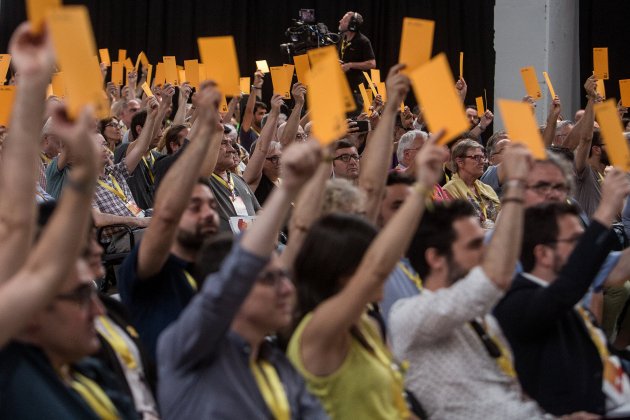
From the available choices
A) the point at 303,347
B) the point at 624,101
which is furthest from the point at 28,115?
the point at 624,101

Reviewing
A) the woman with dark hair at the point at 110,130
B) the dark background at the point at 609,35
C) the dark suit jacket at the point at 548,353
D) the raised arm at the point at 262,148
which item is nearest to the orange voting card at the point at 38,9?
the dark suit jacket at the point at 548,353

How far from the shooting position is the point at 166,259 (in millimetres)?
2627

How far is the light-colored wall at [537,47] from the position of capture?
940 centimetres

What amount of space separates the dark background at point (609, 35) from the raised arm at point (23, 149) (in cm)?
896

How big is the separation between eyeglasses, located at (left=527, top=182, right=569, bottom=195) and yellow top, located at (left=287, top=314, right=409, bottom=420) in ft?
4.78

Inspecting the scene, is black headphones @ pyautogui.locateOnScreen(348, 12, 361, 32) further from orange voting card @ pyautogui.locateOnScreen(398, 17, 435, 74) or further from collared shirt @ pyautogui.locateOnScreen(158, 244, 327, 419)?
collared shirt @ pyautogui.locateOnScreen(158, 244, 327, 419)

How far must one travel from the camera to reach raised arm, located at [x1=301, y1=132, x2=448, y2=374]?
1999mm

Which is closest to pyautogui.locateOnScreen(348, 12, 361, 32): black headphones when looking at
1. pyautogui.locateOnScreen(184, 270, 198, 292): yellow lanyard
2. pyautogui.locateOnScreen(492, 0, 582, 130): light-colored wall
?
pyautogui.locateOnScreen(492, 0, 582, 130): light-colored wall

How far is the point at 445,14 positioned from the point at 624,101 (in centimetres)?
464

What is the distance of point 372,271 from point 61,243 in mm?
712

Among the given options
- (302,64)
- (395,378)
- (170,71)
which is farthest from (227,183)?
(395,378)

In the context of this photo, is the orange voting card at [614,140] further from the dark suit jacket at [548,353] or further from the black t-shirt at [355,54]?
the black t-shirt at [355,54]

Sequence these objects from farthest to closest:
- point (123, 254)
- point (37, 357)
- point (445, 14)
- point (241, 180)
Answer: point (445, 14) < point (241, 180) < point (123, 254) < point (37, 357)

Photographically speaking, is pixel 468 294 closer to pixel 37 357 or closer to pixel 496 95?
pixel 37 357
